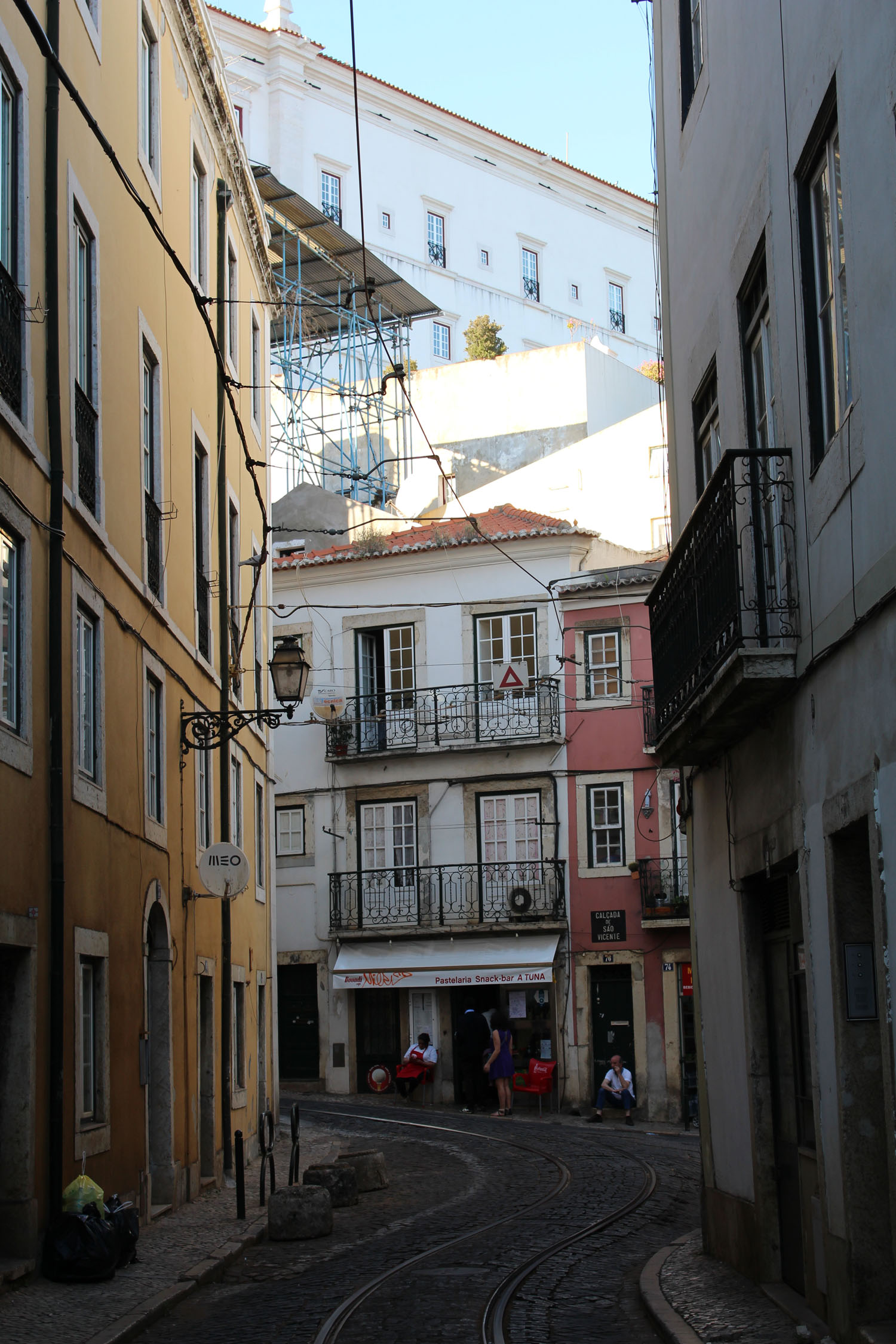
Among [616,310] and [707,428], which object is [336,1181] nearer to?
[707,428]

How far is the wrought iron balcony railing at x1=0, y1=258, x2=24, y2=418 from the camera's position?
10242 millimetres

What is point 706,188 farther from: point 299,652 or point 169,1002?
point 169,1002

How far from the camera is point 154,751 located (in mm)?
14938

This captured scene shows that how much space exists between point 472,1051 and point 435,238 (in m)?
35.0

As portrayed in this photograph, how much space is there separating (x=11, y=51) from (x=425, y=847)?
22.7m

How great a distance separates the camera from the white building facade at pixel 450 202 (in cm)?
5072

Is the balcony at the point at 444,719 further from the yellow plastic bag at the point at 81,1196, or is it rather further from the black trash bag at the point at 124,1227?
the yellow plastic bag at the point at 81,1196

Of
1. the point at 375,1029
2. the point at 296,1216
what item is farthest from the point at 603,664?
the point at 296,1216

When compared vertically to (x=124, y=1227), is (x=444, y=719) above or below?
above

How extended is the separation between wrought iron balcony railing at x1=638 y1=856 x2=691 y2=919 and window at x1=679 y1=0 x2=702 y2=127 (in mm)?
18755

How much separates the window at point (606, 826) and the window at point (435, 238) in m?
30.6

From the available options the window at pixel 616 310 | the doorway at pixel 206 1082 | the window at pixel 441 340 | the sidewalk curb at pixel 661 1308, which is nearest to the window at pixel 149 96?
the doorway at pixel 206 1082

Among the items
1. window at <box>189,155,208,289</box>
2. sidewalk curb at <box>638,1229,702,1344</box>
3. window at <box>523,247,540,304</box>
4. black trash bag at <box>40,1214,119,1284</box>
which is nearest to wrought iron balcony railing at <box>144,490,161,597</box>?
window at <box>189,155,208,289</box>

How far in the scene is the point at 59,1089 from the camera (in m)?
10.5
